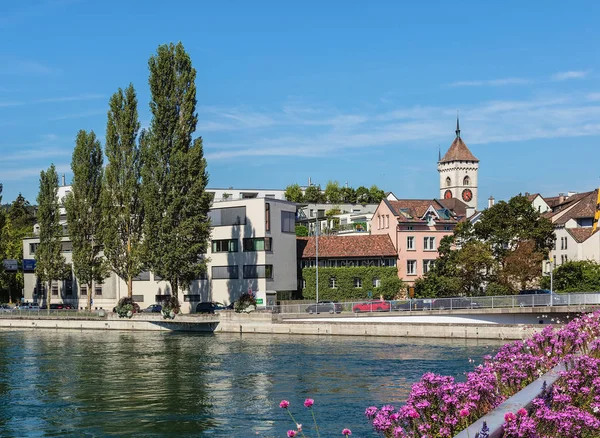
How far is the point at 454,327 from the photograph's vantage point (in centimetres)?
5794

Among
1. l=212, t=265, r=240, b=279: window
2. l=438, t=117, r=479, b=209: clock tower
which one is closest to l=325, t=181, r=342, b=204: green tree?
l=438, t=117, r=479, b=209: clock tower

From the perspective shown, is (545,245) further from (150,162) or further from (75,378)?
(75,378)

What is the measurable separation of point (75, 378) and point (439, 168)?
14087 cm

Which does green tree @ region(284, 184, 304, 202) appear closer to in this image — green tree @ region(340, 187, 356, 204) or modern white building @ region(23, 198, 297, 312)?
green tree @ region(340, 187, 356, 204)

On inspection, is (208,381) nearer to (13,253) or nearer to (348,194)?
(13,253)

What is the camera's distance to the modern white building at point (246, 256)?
80062 millimetres

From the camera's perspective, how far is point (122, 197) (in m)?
73.2

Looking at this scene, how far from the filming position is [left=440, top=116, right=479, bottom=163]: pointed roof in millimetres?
169250

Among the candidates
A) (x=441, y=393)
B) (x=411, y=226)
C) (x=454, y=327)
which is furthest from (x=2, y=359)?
(x=411, y=226)

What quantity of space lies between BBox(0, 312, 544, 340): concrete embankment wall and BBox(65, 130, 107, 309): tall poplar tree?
5.35 m

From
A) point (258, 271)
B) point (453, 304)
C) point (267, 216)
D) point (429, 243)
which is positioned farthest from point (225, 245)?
point (453, 304)

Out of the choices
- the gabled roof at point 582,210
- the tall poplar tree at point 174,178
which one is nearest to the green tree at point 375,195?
the gabled roof at point 582,210

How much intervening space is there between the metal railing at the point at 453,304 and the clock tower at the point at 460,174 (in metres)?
107

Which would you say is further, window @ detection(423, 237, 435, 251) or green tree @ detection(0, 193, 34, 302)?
green tree @ detection(0, 193, 34, 302)
